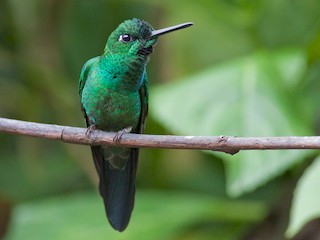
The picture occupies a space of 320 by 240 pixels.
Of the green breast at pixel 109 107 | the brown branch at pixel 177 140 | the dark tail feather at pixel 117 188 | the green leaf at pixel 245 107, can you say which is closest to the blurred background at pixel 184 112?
the green leaf at pixel 245 107

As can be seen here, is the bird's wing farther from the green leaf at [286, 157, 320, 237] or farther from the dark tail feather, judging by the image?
the green leaf at [286, 157, 320, 237]

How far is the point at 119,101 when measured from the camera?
2.66 metres

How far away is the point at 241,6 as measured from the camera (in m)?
3.89

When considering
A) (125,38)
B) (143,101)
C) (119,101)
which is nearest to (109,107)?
(119,101)

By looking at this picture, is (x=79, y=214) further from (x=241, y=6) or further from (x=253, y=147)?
(x=253, y=147)

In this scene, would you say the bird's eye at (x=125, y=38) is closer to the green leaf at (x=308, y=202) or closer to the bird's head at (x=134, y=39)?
the bird's head at (x=134, y=39)

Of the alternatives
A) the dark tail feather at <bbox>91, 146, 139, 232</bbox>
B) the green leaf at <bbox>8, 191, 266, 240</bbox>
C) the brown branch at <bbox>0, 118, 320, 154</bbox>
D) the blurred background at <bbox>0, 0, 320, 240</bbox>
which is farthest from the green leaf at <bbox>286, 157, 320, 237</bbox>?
the green leaf at <bbox>8, 191, 266, 240</bbox>

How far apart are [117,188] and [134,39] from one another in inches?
24.2

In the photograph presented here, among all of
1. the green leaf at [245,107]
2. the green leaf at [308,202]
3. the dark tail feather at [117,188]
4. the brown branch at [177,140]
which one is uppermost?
the brown branch at [177,140]

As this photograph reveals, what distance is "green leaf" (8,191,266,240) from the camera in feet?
12.3

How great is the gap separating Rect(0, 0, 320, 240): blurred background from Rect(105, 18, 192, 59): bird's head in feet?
2.75

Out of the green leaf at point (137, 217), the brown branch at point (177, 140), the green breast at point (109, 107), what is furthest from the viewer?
the green leaf at point (137, 217)

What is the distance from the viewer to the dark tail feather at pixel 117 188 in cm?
270

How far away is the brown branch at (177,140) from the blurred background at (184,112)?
82 centimetres
